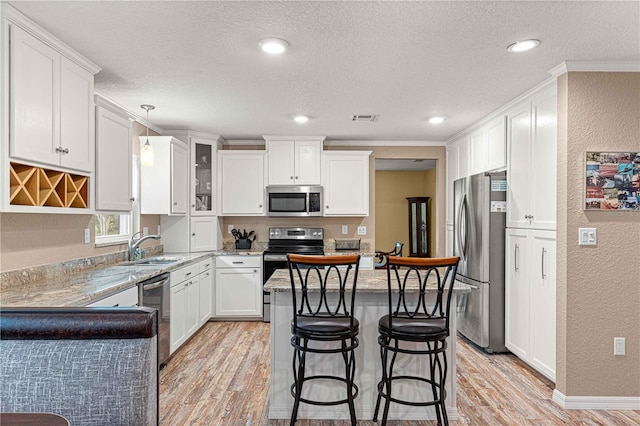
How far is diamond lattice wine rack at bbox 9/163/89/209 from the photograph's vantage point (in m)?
2.10

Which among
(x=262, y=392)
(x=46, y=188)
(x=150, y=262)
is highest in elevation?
(x=46, y=188)

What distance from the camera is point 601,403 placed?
266cm

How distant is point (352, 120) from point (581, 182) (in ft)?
7.54

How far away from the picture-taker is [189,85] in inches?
123

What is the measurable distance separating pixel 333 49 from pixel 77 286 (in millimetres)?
2208

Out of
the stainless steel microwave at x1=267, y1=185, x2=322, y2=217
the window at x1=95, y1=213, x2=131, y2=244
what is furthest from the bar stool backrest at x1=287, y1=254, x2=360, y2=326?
the stainless steel microwave at x1=267, y1=185, x2=322, y2=217

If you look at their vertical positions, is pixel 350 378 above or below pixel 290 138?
below

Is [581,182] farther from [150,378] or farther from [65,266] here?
[65,266]

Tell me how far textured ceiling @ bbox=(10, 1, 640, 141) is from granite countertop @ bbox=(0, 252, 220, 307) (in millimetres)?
1500

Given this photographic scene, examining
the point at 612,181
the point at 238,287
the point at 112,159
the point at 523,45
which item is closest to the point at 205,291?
the point at 238,287

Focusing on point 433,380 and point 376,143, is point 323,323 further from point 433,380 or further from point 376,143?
point 376,143

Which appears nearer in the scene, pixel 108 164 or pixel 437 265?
pixel 437 265

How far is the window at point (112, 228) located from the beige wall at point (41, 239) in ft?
0.61

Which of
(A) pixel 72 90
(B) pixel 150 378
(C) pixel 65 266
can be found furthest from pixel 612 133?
(C) pixel 65 266
